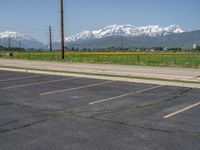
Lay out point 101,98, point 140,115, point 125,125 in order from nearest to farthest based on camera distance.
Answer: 1. point 125,125
2. point 140,115
3. point 101,98

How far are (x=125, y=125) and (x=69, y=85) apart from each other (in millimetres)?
→ 7833

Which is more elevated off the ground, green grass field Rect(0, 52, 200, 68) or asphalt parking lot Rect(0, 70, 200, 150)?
green grass field Rect(0, 52, 200, 68)

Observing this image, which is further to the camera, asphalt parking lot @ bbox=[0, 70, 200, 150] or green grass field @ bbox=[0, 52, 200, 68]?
green grass field @ bbox=[0, 52, 200, 68]

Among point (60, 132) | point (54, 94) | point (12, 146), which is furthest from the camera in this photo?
point (54, 94)

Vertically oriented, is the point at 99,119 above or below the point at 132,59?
below

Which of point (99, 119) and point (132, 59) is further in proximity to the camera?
point (132, 59)

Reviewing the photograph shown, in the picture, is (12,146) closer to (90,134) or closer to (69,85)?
(90,134)

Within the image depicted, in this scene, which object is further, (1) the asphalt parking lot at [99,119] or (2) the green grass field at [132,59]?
(2) the green grass field at [132,59]

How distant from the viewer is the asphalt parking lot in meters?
6.74

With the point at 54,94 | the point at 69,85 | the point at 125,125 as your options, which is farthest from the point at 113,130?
the point at 69,85

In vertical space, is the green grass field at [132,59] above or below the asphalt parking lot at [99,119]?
above

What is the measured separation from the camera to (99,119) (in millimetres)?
8758

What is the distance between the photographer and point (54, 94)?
12.9 meters

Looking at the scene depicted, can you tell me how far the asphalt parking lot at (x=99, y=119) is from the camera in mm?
6743
